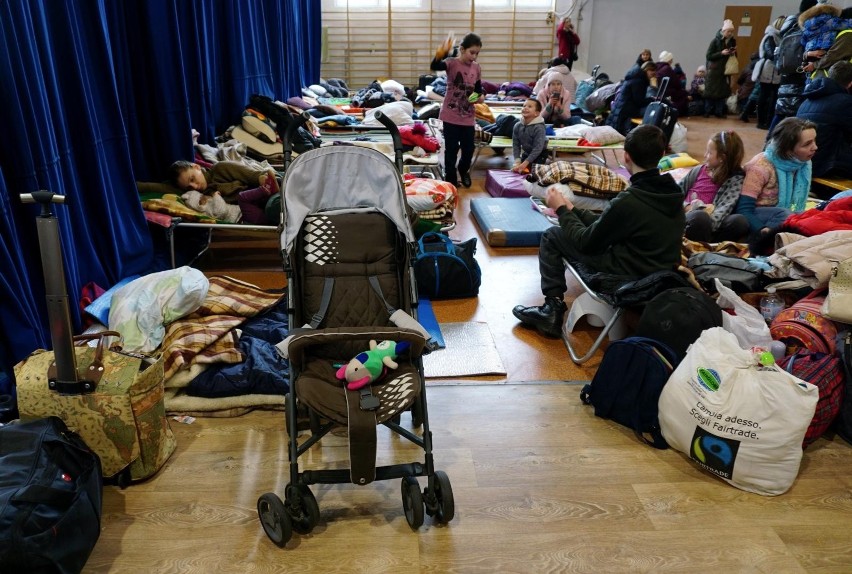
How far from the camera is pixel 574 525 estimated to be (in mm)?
2076

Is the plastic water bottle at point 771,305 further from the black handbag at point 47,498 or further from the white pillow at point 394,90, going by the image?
the white pillow at point 394,90

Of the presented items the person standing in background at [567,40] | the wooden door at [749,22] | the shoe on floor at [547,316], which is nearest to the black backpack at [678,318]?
the shoe on floor at [547,316]

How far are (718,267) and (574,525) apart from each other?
5.68ft

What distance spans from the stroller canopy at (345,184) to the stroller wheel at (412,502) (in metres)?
0.87

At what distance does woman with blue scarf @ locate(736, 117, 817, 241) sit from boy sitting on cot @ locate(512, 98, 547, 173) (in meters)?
2.43

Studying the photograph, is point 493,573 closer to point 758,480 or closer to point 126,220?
point 758,480

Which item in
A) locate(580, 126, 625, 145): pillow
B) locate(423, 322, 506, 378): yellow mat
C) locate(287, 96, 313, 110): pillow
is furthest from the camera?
locate(287, 96, 313, 110): pillow

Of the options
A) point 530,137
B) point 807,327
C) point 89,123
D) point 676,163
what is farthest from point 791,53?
point 89,123

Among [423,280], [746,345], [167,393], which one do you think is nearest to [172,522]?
[167,393]

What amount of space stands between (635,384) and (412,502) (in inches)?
42.3

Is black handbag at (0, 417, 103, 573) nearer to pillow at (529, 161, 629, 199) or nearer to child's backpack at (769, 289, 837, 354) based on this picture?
child's backpack at (769, 289, 837, 354)

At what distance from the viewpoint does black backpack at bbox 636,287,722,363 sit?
2588mm

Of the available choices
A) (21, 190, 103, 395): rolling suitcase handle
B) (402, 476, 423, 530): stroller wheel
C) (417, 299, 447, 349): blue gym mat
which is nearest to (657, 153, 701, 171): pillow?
(417, 299, 447, 349): blue gym mat

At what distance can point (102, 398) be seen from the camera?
6.74 ft
